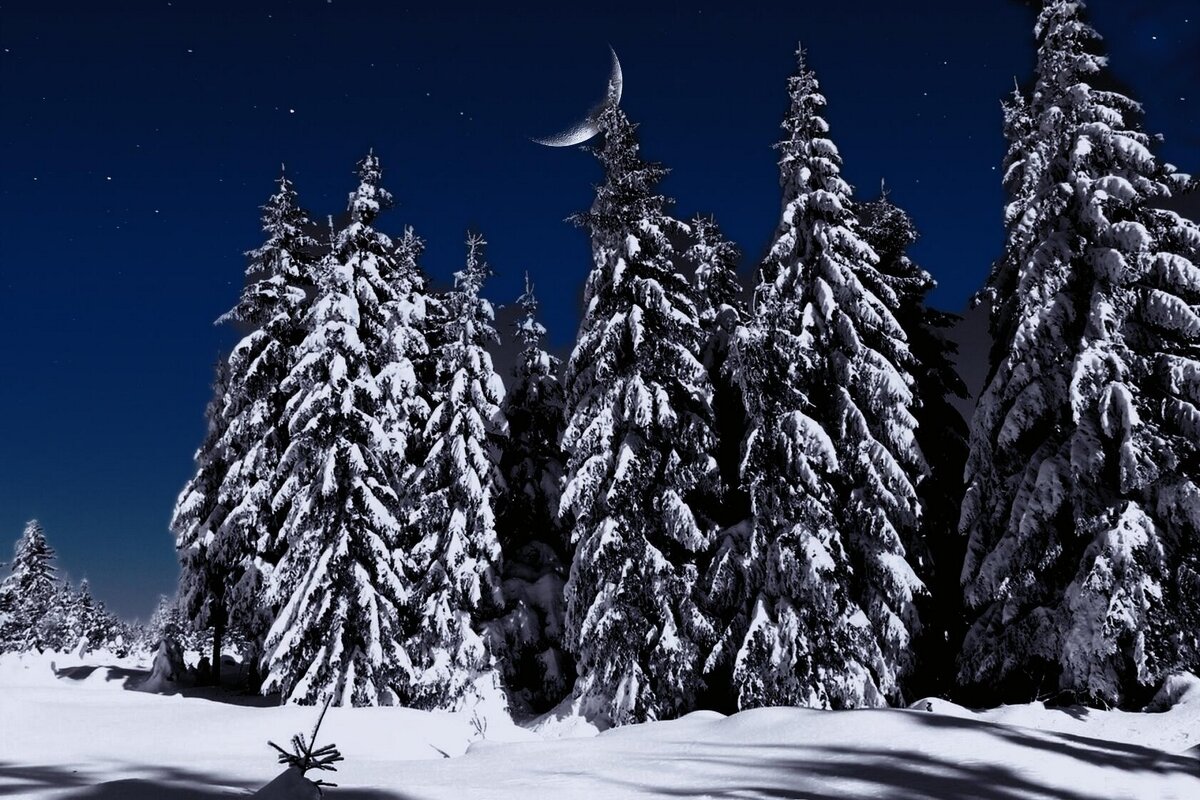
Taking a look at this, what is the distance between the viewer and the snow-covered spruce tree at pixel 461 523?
19.2m

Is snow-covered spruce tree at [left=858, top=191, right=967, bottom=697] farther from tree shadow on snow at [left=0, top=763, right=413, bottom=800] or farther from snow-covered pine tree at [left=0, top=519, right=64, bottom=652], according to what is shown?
snow-covered pine tree at [left=0, top=519, right=64, bottom=652]

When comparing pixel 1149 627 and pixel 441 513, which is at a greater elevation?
pixel 441 513

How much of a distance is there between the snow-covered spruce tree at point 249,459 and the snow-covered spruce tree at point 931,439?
17.0 meters

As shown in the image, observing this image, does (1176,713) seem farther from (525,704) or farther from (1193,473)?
(525,704)

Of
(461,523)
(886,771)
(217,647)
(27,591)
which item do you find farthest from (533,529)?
(27,591)

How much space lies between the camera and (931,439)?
68.4ft

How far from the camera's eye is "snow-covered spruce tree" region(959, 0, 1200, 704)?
13031mm

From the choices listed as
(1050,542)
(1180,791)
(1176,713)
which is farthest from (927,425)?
(1180,791)

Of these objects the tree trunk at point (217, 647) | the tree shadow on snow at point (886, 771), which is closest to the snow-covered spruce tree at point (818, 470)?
the tree shadow on snow at point (886, 771)

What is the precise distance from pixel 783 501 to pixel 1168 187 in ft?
32.8

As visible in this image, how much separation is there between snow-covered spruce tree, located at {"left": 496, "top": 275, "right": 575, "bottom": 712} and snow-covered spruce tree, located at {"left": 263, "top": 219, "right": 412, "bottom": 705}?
10.2 feet

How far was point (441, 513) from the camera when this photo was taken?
66.8 feet

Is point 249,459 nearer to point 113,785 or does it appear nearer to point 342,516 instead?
point 342,516

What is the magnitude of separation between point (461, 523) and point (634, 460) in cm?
562
